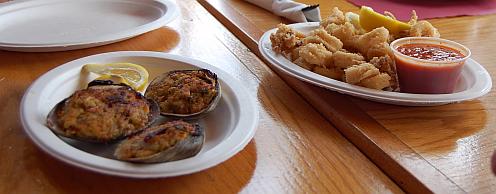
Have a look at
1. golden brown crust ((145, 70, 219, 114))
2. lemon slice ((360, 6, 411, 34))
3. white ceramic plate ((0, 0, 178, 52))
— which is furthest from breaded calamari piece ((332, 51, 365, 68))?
white ceramic plate ((0, 0, 178, 52))

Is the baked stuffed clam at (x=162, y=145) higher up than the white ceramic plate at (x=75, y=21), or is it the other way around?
the baked stuffed clam at (x=162, y=145)

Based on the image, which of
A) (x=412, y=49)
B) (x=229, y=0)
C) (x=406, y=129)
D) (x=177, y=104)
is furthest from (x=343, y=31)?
(x=229, y=0)

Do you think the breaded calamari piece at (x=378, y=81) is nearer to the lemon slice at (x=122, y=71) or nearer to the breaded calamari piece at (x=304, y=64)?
the breaded calamari piece at (x=304, y=64)

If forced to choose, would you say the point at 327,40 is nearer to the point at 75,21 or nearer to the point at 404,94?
the point at 404,94

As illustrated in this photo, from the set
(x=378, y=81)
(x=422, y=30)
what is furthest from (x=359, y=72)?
(x=422, y=30)

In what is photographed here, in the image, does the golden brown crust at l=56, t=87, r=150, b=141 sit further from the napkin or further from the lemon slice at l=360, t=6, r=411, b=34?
the napkin

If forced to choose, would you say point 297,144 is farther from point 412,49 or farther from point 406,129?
point 412,49

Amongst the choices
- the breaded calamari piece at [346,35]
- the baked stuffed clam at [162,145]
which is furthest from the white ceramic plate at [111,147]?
the breaded calamari piece at [346,35]
